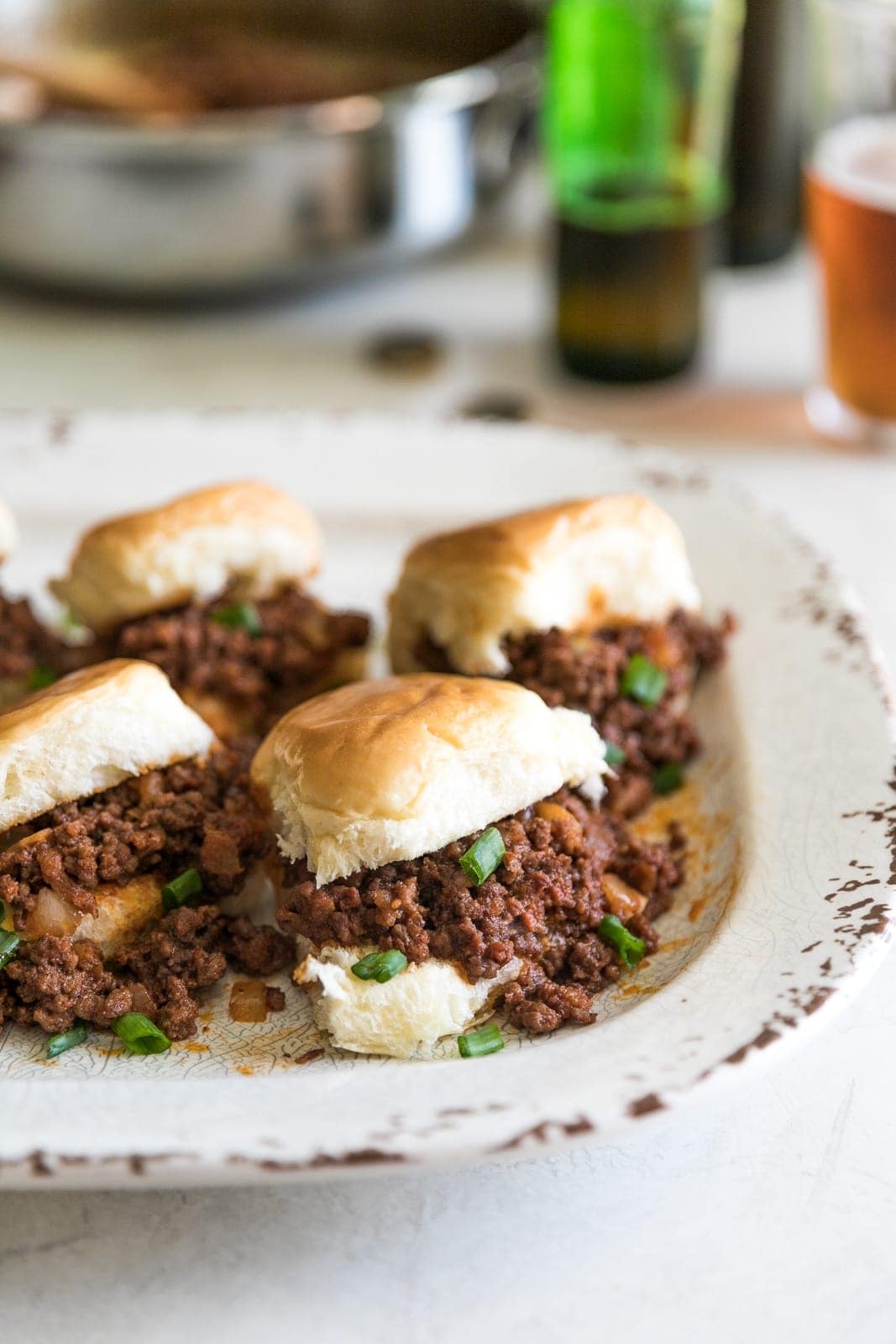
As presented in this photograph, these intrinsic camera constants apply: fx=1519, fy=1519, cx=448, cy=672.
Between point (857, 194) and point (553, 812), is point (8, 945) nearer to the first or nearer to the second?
point (553, 812)

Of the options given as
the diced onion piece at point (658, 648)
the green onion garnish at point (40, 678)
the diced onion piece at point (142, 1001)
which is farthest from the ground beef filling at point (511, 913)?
the green onion garnish at point (40, 678)

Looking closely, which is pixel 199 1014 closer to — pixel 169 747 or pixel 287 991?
pixel 287 991

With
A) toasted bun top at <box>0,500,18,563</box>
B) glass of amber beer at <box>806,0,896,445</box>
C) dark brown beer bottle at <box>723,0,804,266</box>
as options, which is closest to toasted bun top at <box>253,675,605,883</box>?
toasted bun top at <box>0,500,18,563</box>

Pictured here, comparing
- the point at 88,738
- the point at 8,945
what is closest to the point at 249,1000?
the point at 8,945

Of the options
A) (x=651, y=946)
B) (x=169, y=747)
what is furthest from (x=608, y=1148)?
(x=169, y=747)

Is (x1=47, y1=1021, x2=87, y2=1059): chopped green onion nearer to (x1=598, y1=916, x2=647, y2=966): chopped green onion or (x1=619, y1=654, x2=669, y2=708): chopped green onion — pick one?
(x1=598, y1=916, x2=647, y2=966): chopped green onion

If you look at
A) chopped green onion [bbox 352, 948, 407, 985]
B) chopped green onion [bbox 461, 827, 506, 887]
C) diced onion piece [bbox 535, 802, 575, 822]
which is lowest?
chopped green onion [bbox 352, 948, 407, 985]
